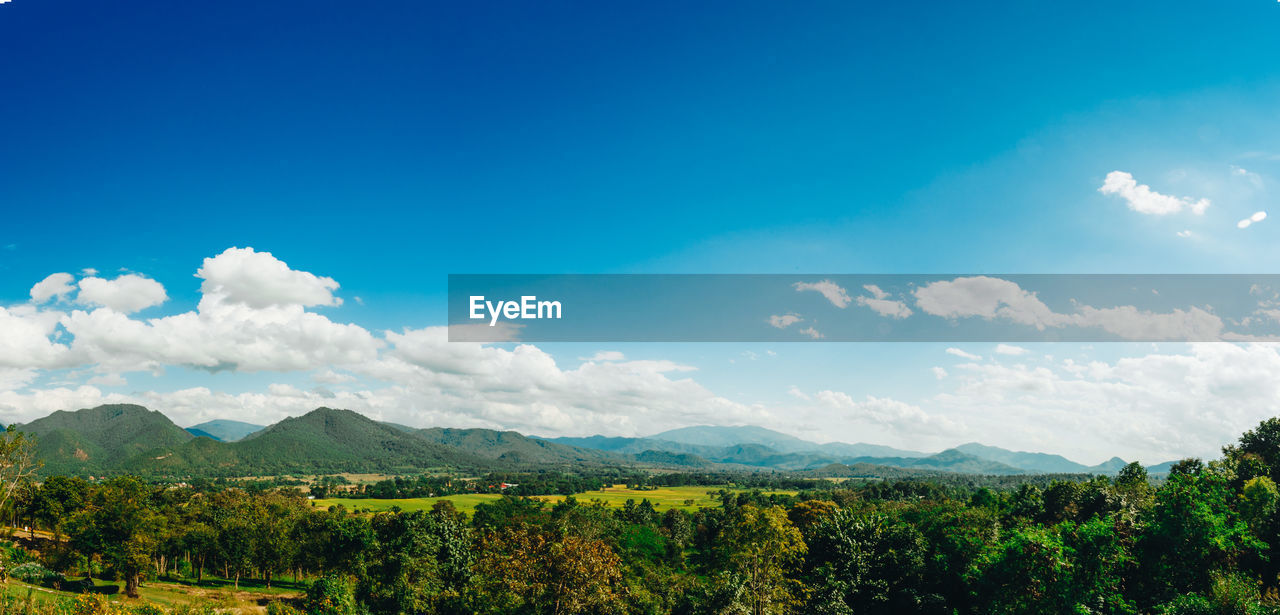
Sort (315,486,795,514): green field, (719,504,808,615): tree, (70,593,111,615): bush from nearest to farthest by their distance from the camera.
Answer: (70,593,111,615): bush < (719,504,808,615): tree < (315,486,795,514): green field

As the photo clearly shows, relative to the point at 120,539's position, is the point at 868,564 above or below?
below

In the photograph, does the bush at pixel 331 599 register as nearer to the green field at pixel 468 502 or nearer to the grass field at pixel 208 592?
the grass field at pixel 208 592

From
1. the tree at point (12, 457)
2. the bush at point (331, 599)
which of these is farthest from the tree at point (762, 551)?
the tree at point (12, 457)

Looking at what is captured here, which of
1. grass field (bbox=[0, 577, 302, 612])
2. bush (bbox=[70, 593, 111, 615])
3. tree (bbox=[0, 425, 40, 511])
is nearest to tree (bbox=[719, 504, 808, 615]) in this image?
bush (bbox=[70, 593, 111, 615])

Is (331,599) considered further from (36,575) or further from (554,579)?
(36,575)

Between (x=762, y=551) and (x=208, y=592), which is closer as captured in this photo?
(x=762, y=551)

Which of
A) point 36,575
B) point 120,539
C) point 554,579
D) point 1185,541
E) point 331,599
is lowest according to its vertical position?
point 36,575

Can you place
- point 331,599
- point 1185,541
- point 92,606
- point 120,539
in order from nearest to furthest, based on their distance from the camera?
point 92,606, point 1185,541, point 331,599, point 120,539

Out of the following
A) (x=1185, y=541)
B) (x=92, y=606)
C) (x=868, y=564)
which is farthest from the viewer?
(x=868, y=564)

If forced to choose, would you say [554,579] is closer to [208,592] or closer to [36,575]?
[36,575]

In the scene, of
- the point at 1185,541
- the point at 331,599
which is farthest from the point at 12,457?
the point at 1185,541

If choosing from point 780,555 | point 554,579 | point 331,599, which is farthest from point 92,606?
point 780,555

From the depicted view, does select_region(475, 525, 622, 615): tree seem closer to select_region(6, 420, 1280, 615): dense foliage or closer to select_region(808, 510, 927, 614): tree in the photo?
select_region(6, 420, 1280, 615): dense foliage

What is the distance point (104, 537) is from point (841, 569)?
2209 inches
